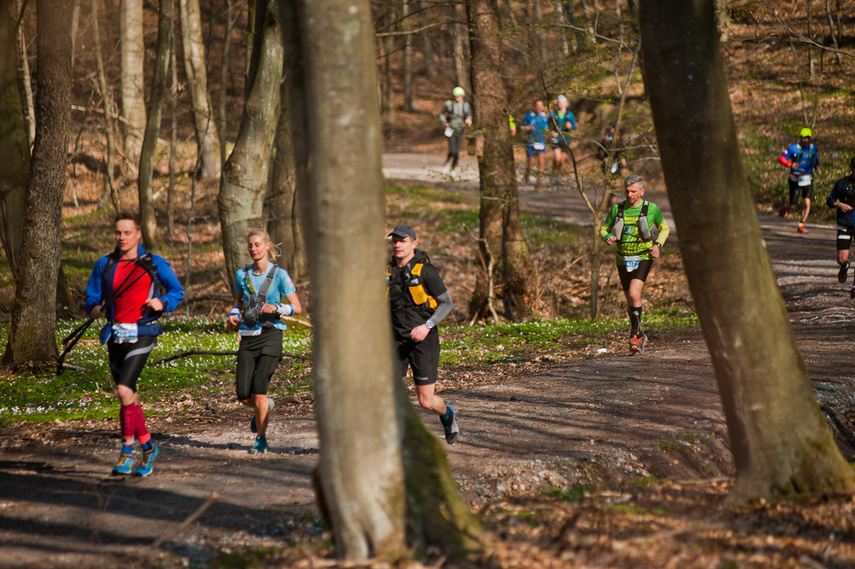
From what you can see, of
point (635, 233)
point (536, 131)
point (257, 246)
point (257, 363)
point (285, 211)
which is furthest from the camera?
point (285, 211)

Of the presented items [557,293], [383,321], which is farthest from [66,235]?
[383,321]

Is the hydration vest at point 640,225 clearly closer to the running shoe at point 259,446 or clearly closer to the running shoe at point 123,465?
the running shoe at point 259,446

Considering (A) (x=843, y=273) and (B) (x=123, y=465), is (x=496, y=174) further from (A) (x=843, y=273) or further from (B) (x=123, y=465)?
(B) (x=123, y=465)

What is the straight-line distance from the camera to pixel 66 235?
1038 inches

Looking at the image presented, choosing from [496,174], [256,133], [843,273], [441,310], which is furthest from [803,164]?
[441,310]

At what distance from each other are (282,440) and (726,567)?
4.98 meters

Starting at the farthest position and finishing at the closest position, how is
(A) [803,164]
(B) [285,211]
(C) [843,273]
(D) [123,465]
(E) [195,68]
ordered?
(E) [195,68]
(A) [803,164]
(B) [285,211]
(C) [843,273]
(D) [123,465]

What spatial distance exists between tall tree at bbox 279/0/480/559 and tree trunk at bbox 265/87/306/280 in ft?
48.2

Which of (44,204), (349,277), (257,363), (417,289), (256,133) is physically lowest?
(257,363)

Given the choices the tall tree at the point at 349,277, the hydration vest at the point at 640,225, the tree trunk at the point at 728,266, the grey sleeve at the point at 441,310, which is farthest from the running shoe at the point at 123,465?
the hydration vest at the point at 640,225

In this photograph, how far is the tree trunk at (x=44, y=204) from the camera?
1063 centimetres

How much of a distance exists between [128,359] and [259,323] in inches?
46.8

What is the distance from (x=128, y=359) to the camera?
20.6 feet

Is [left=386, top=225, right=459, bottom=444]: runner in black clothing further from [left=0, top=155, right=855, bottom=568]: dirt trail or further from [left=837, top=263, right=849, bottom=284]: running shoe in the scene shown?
[left=837, top=263, right=849, bottom=284]: running shoe
